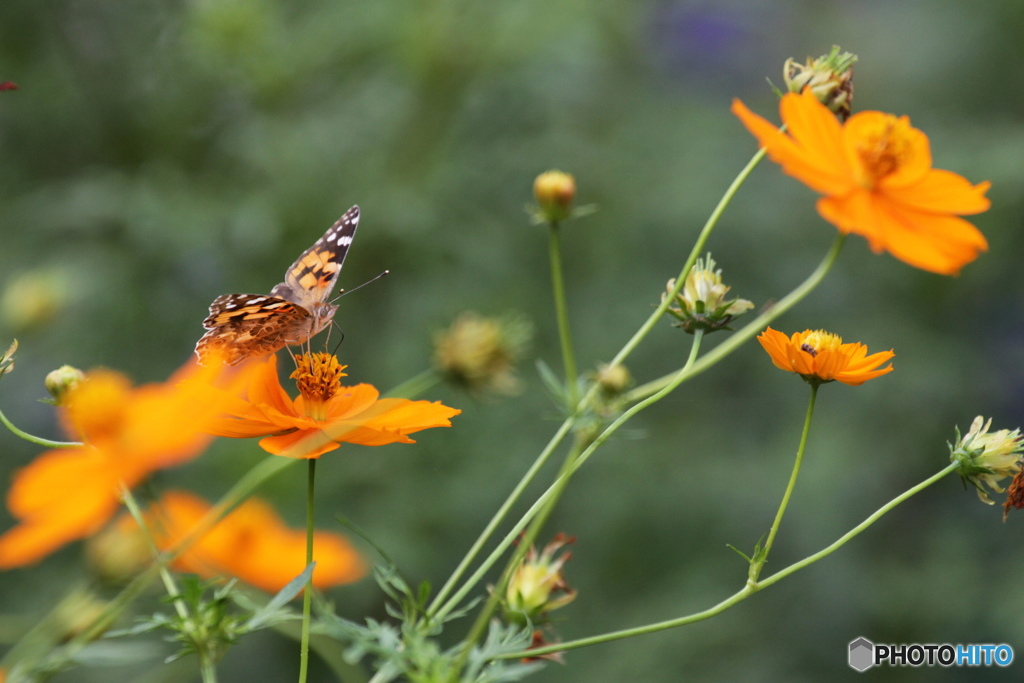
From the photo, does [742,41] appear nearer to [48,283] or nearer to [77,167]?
[77,167]

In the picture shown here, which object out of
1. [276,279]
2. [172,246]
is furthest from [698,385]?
[172,246]

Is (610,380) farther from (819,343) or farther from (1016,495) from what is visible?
(1016,495)

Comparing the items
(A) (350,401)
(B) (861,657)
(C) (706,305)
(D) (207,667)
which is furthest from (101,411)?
(B) (861,657)

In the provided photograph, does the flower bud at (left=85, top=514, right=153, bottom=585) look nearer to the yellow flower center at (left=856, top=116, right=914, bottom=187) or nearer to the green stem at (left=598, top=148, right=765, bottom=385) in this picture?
the green stem at (left=598, top=148, right=765, bottom=385)

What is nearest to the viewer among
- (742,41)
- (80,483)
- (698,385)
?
(80,483)

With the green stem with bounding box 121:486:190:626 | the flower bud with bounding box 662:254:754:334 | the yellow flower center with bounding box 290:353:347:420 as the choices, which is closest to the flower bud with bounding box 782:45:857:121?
the flower bud with bounding box 662:254:754:334

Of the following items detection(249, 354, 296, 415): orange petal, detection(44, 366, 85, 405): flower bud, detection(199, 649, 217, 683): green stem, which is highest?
detection(249, 354, 296, 415): orange petal

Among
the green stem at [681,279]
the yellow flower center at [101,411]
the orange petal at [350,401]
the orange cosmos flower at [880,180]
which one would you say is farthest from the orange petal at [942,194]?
the yellow flower center at [101,411]
